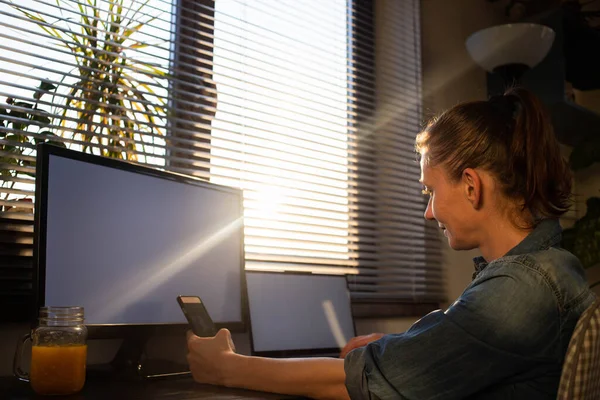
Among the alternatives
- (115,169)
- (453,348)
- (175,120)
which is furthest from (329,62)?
(453,348)

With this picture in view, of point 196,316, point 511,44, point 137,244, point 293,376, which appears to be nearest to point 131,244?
point 137,244

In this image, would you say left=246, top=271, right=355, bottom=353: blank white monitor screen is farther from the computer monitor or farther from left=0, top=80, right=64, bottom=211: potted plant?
left=0, top=80, right=64, bottom=211: potted plant

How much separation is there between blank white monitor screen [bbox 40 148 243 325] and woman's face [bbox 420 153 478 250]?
1.80 ft

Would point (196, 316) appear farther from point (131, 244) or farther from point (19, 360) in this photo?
point (19, 360)

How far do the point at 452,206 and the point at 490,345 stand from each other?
34 cm

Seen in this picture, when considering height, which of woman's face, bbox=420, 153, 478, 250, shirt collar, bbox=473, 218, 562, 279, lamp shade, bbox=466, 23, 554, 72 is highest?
lamp shade, bbox=466, 23, 554, 72

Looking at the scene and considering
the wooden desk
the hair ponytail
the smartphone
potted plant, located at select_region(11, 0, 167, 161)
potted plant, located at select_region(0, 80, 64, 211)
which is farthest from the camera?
potted plant, located at select_region(11, 0, 167, 161)

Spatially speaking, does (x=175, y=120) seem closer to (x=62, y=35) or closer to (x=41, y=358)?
(x=62, y=35)

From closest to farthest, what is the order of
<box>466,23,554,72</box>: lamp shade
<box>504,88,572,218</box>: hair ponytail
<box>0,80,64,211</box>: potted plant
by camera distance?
<box>504,88,572,218</box>: hair ponytail, <box>0,80,64,211</box>: potted plant, <box>466,23,554,72</box>: lamp shade

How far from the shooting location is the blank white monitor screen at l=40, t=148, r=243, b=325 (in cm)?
119

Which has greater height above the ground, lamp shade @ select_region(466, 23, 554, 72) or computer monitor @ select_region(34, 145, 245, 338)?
lamp shade @ select_region(466, 23, 554, 72)

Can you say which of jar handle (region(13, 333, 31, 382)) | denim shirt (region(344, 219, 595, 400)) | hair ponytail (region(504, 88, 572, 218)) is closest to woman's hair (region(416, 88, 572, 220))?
hair ponytail (region(504, 88, 572, 218))

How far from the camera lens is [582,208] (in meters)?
3.28

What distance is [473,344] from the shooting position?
908 millimetres
